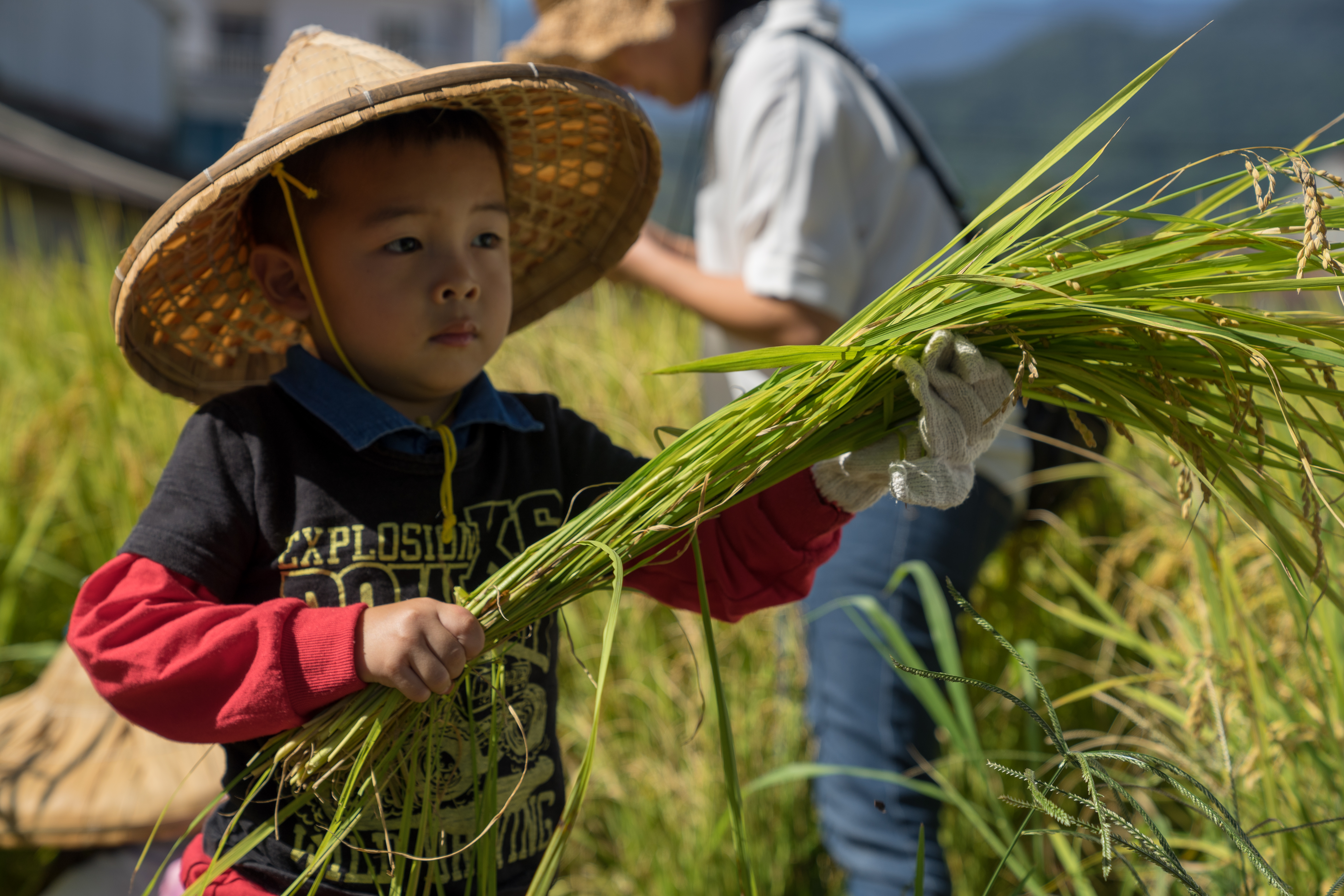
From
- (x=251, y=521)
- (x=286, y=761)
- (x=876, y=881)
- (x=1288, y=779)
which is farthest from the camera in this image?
(x=876, y=881)

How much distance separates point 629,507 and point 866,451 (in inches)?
10.5

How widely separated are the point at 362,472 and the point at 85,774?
3.25 feet

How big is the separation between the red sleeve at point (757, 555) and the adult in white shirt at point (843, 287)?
1.96 ft

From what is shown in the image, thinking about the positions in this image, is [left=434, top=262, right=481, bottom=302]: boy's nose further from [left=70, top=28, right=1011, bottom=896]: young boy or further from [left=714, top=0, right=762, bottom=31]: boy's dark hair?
[left=714, top=0, right=762, bottom=31]: boy's dark hair

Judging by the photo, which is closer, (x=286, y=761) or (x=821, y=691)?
(x=286, y=761)

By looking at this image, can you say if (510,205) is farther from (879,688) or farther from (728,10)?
(879,688)

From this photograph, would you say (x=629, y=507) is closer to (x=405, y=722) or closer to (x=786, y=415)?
(x=786, y=415)

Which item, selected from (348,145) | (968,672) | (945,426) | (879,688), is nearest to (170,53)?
(968,672)

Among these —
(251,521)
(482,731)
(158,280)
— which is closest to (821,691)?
(482,731)

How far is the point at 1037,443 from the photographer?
186 centimetres

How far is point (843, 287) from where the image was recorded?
5.71 feet

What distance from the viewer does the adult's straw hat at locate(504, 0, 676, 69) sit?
2018 mm

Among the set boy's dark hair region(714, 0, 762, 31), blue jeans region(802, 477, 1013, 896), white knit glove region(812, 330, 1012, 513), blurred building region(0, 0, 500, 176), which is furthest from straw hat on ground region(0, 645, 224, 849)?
blurred building region(0, 0, 500, 176)

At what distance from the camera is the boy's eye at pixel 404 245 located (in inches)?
41.8
